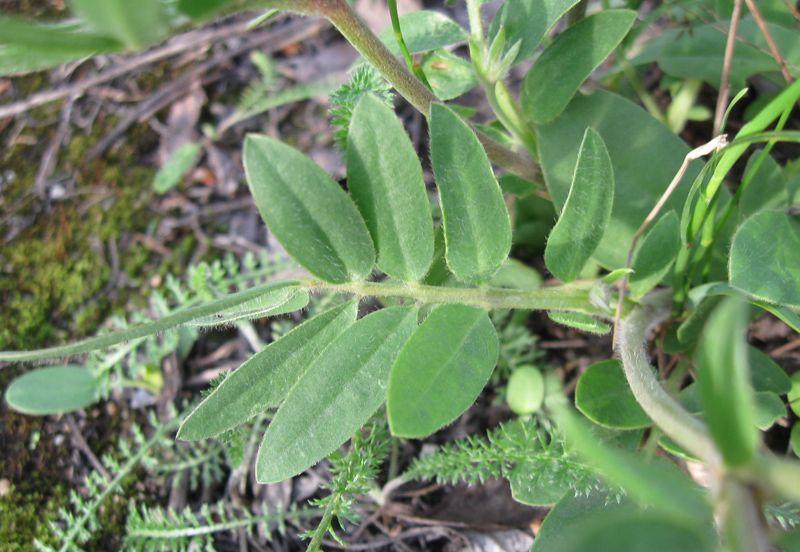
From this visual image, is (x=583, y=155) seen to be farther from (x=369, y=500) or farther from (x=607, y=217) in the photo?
(x=369, y=500)

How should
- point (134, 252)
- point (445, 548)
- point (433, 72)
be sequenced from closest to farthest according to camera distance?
point (433, 72) → point (445, 548) → point (134, 252)

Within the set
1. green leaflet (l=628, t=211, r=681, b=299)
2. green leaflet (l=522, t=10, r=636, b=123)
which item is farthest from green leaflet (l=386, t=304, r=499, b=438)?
green leaflet (l=522, t=10, r=636, b=123)

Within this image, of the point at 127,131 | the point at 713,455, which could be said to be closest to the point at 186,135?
the point at 127,131

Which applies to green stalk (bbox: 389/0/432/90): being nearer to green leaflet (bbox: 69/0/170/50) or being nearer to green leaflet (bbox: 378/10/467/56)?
green leaflet (bbox: 378/10/467/56)

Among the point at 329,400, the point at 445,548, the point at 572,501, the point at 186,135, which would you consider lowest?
the point at 445,548

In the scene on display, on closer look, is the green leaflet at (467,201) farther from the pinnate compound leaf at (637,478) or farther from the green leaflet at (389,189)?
the pinnate compound leaf at (637,478)

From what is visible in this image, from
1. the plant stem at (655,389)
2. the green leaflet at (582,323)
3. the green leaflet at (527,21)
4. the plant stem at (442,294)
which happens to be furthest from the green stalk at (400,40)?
the plant stem at (655,389)

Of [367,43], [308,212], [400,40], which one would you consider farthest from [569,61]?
[308,212]
